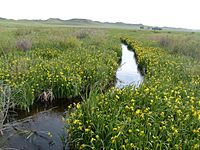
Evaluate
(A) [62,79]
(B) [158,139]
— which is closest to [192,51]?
(A) [62,79]

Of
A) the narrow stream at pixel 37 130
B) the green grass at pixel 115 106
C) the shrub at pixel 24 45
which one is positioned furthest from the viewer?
the shrub at pixel 24 45

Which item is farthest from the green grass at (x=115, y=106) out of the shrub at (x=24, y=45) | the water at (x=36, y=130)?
the shrub at (x=24, y=45)

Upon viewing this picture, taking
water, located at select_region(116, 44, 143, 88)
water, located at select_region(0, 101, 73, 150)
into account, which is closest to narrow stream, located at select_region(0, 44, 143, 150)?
water, located at select_region(0, 101, 73, 150)

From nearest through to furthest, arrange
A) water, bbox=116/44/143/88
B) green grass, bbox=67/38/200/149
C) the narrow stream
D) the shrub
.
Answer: green grass, bbox=67/38/200/149 → the narrow stream → water, bbox=116/44/143/88 → the shrub

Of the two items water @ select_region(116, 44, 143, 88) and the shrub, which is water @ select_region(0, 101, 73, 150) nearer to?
water @ select_region(116, 44, 143, 88)

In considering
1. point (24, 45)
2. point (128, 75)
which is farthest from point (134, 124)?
point (24, 45)

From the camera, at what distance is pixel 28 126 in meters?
6.21

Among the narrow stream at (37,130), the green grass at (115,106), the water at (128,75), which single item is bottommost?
Result: the water at (128,75)

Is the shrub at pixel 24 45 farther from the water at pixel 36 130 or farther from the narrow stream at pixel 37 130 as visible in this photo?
the water at pixel 36 130

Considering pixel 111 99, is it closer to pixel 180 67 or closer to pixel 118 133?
pixel 118 133

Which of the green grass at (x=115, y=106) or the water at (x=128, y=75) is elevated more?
the green grass at (x=115, y=106)

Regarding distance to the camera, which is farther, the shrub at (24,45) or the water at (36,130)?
the shrub at (24,45)

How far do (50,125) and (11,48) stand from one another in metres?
8.45

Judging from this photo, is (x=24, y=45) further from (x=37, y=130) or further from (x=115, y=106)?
(x=115, y=106)
